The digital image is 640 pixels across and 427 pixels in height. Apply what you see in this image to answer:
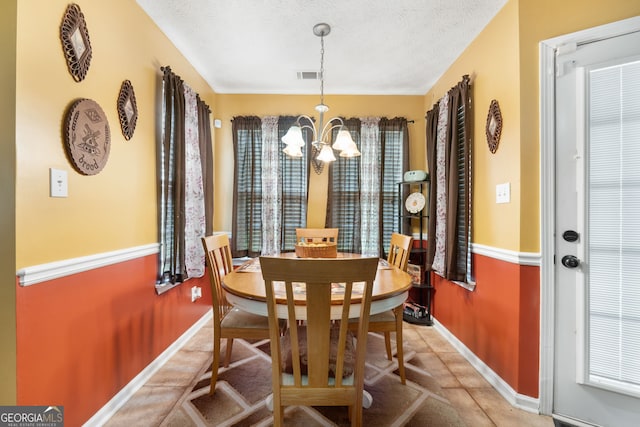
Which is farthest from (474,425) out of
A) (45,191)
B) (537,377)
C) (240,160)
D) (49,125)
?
(240,160)

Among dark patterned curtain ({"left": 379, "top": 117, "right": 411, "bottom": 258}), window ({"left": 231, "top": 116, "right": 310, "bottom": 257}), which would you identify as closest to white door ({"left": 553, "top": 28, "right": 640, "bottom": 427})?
dark patterned curtain ({"left": 379, "top": 117, "right": 411, "bottom": 258})

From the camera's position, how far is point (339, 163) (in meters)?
3.19

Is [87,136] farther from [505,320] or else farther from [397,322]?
[505,320]

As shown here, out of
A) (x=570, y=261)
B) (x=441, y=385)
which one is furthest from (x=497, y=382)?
(x=570, y=261)

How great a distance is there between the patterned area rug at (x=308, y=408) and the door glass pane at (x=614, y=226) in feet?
2.98

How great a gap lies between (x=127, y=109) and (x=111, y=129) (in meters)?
0.20

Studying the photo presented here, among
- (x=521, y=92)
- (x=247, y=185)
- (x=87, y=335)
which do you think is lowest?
(x=87, y=335)

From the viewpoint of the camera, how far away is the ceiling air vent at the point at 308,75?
2805mm

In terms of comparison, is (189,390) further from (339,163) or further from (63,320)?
(339,163)

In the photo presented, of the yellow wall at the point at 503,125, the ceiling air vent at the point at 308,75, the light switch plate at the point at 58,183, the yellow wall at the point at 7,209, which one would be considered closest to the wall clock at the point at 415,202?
the yellow wall at the point at 503,125

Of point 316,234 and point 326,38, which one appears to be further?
point 316,234

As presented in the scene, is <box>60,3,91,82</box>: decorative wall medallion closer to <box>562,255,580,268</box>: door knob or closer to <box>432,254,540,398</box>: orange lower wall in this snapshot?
<box>432,254,540,398</box>: orange lower wall

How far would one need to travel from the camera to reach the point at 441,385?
1.86 meters

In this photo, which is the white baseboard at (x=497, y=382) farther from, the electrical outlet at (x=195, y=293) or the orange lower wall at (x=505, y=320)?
the electrical outlet at (x=195, y=293)
